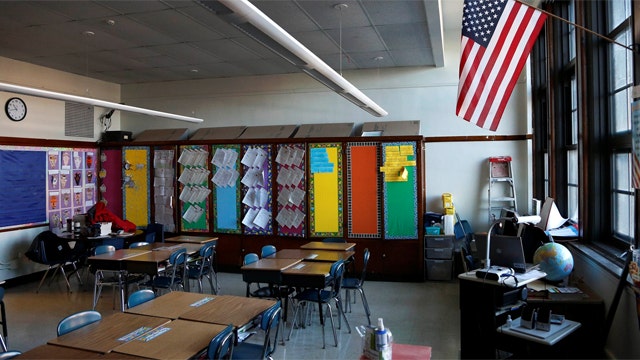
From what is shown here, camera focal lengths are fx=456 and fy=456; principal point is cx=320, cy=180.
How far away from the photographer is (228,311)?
347cm

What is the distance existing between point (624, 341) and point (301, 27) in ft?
→ 15.9

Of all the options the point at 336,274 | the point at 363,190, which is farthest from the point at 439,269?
the point at 336,274

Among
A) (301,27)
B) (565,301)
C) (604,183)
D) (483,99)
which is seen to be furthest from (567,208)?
(301,27)

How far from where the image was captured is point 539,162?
24.0ft

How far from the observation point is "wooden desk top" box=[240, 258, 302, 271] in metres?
4.96

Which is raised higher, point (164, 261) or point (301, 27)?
point (301, 27)

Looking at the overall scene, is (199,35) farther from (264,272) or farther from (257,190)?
(264,272)

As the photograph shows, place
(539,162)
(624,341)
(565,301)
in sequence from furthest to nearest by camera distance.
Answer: (539,162), (565,301), (624,341)

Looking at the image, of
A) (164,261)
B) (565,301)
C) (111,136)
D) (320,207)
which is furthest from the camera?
(111,136)

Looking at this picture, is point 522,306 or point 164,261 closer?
point 522,306

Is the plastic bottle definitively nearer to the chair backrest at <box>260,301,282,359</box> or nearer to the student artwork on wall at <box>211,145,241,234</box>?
the chair backrest at <box>260,301,282,359</box>

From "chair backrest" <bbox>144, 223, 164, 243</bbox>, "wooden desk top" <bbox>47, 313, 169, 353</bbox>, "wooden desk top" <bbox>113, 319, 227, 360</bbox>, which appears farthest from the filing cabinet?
"wooden desk top" <bbox>47, 313, 169, 353</bbox>

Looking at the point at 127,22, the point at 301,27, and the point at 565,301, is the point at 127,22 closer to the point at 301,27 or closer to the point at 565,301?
the point at 301,27

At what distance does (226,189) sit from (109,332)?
5473 mm
